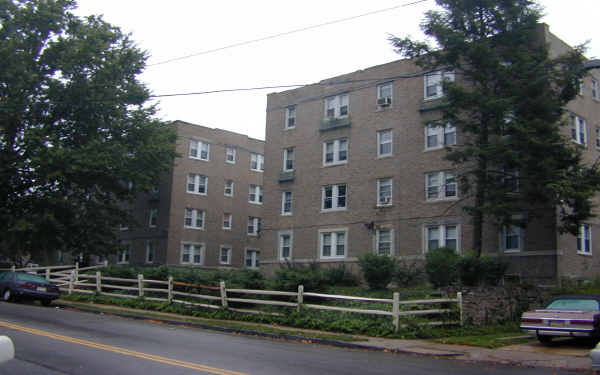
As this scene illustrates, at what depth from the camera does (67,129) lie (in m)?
35.8

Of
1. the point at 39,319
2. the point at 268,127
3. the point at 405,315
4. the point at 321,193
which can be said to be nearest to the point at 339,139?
the point at 321,193

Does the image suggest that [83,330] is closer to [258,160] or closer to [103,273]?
[103,273]

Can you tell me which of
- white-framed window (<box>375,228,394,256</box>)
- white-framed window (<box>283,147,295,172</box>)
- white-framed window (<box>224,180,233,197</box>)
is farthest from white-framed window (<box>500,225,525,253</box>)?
white-framed window (<box>224,180,233,197</box>)

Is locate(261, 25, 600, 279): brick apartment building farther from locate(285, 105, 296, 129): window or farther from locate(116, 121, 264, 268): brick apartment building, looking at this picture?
locate(116, 121, 264, 268): brick apartment building

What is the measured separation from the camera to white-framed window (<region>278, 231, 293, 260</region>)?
124ft

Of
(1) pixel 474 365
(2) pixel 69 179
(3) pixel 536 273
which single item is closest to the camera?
(1) pixel 474 365

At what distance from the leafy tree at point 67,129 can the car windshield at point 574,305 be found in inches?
1006

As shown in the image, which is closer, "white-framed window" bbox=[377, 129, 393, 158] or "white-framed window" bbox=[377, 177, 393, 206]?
"white-framed window" bbox=[377, 177, 393, 206]

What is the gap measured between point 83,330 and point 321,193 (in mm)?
22999

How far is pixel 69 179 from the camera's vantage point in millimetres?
34562

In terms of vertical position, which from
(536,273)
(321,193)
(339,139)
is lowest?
(536,273)

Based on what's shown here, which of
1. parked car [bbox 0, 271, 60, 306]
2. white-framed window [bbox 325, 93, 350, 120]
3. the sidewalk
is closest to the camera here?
the sidewalk

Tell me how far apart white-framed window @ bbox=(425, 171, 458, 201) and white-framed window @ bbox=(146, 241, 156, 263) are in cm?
2462

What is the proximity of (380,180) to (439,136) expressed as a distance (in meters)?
4.37
